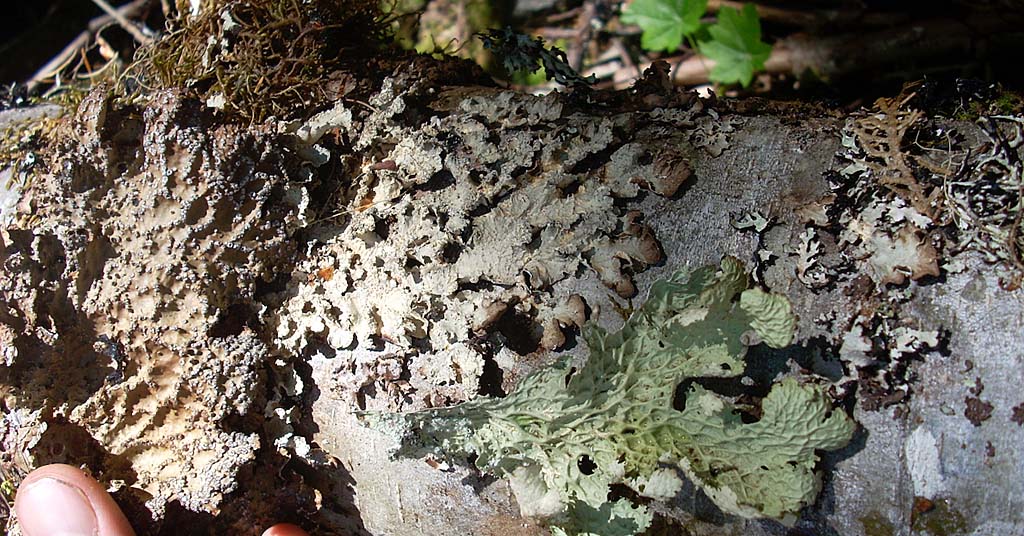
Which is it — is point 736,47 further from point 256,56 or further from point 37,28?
point 37,28

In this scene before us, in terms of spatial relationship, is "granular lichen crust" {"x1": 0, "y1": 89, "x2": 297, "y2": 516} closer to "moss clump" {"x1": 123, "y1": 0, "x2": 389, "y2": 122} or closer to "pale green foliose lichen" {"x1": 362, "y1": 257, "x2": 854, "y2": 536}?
"moss clump" {"x1": 123, "y1": 0, "x2": 389, "y2": 122}

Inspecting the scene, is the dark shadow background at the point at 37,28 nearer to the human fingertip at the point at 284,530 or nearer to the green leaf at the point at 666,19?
the green leaf at the point at 666,19

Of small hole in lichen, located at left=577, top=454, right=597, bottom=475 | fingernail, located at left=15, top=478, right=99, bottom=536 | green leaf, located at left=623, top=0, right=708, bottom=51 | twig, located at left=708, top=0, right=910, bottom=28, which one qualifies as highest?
fingernail, located at left=15, top=478, right=99, bottom=536

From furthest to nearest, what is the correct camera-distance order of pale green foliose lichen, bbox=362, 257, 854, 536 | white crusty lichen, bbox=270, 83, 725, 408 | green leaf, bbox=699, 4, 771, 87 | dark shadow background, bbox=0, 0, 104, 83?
dark shadow background, bbox=0, 0, 104, 83 < green leaf, bbox=699, 4, 771, 87 < white crusty lichen, bbox=270, 83, 725, 408 < pale green foliose lichen, bbox=362, 257, 854, 536

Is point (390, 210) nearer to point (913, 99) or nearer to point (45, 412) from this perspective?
point (45, 412)

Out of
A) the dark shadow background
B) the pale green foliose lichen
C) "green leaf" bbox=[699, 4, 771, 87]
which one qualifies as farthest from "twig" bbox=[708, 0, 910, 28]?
the dark shadow background

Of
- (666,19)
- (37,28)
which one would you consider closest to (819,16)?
(666,19)

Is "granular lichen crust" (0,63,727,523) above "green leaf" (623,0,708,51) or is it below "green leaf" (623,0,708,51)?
above
